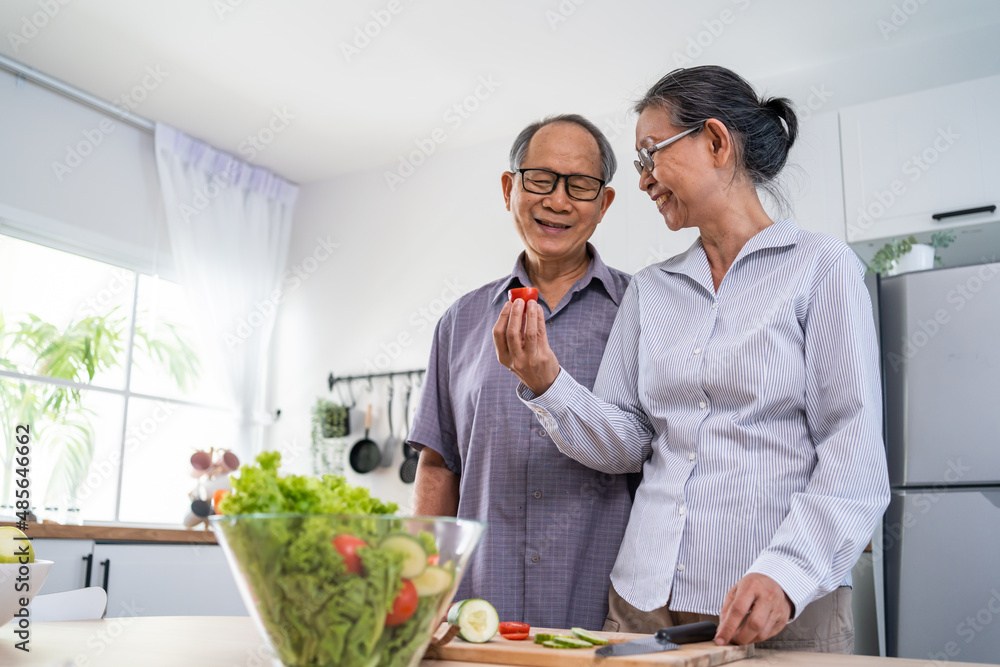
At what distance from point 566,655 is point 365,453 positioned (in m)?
3.24

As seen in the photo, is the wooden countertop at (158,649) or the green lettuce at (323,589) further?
the wooden countertop at (158,649)

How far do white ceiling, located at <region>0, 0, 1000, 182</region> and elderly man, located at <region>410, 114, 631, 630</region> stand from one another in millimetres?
1635

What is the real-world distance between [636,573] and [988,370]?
170 centimetres

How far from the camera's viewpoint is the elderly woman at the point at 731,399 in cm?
95

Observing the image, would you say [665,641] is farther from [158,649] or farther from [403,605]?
[158,649]

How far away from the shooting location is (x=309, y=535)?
0.54 m

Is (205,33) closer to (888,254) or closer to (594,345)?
(594,345)

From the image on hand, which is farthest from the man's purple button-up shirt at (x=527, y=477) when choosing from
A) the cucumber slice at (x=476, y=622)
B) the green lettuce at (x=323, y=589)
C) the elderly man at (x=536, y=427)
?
the green lettuce at (x=323, y=589)

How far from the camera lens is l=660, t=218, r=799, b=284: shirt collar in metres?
1.17

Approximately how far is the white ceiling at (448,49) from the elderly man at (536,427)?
163 centimetres

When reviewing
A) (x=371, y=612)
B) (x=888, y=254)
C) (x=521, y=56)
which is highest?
(x=521, y=56)

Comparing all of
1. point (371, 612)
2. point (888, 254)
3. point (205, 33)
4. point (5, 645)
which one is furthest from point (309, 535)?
point (205, 33)

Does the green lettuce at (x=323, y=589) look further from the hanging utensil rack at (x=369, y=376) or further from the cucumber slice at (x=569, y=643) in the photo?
the hanging utensil rack at (x=369, y=376)

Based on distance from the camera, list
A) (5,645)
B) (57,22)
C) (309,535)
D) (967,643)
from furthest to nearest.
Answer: (57,22) < (967,643) < (5,645) < (309,535)
